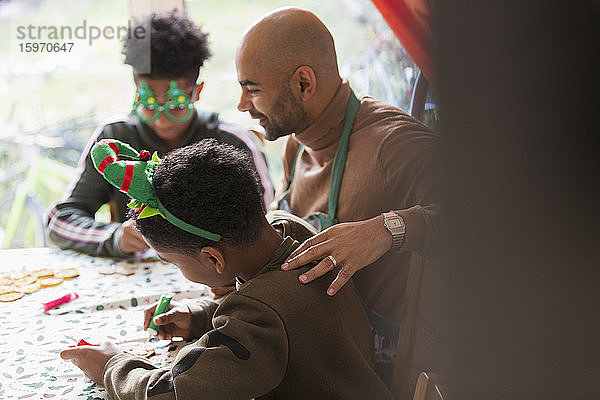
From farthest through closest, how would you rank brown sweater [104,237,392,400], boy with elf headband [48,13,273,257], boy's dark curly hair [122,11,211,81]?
boy's dark curly hair [122,11,211,81]
boy with elf headband [48,13,273,257]
brown sweater [104,237,392,400]

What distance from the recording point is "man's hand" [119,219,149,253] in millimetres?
1709

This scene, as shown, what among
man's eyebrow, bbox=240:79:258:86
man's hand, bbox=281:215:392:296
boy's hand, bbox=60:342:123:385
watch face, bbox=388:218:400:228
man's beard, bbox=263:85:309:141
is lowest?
boy's hand, bbox=60:342:123:385

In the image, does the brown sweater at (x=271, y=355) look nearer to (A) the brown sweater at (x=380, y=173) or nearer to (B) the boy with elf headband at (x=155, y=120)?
(A) the brown sweater at (x=380, y=173)

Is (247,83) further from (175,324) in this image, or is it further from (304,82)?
(175,324)

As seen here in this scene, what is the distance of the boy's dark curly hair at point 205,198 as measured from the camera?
103 cm

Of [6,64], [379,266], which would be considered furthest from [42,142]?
[379,266]

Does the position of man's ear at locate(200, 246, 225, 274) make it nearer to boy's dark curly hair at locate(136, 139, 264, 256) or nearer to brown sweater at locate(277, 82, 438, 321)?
boy's dark curly hair at locate(136, 139, 264, 256)

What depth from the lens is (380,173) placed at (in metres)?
1.46

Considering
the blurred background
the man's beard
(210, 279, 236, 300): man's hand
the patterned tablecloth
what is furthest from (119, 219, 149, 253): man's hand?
the blurred background

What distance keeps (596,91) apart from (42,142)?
3.79 meters

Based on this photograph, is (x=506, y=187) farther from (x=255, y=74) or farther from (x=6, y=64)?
(x=6, y=64)

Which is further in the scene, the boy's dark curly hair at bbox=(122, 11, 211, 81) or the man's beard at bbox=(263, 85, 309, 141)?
the boy's dark curly hair at bbox=(122, 11, 211, 81)

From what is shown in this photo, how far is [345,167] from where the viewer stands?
61.4 inches

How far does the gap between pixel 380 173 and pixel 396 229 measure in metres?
0.24
